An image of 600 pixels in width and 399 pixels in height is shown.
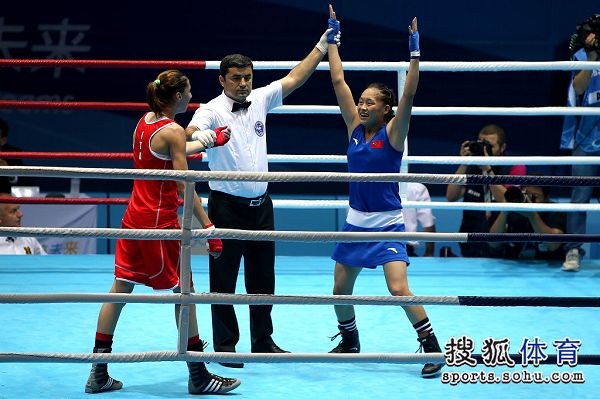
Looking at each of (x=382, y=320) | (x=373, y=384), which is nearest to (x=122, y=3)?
(x=382, y=320)

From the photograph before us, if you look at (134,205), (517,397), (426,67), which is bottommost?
(517,397)

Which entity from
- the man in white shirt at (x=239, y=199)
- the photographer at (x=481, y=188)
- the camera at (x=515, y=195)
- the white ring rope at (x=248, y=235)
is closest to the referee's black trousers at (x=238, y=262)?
the man in white shirt at (x=239, y=199)

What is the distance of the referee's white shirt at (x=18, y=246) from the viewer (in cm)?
721

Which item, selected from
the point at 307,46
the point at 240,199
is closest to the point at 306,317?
the point at 240,199

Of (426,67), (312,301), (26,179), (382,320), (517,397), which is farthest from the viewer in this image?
(26,179)

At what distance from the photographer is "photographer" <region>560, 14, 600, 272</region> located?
6430 millimetres

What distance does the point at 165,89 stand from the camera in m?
4.36

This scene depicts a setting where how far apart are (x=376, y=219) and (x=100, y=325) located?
1399 mm

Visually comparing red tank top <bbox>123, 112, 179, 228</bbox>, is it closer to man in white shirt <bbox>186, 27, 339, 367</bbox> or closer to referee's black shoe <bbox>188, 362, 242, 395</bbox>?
man in white shirt <bbox>186, 27, 339, 367</bbox>

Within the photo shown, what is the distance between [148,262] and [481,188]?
11.8 ft

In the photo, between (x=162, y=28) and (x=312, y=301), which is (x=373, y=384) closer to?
(x=312, y=301)

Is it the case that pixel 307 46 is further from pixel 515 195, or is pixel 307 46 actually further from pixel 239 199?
pixel 239 199

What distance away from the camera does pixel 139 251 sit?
4.34 meters

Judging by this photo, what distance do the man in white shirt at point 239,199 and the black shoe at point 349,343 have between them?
0.97ft
